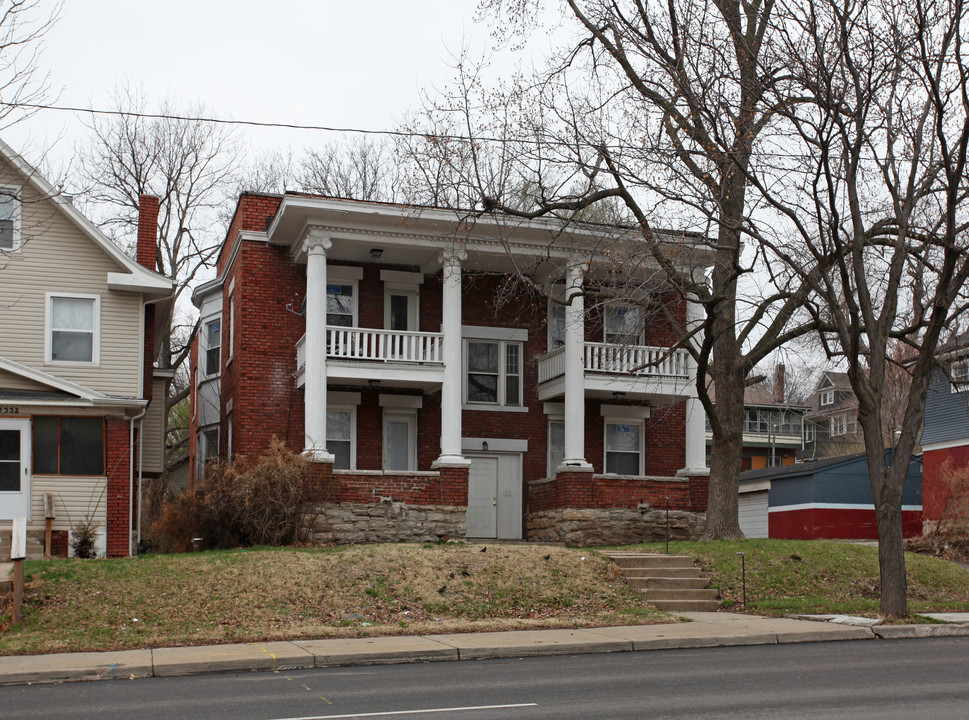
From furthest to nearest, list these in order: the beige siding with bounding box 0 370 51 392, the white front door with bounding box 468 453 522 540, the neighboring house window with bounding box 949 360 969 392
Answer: the white front door with bounding box 468 453 522 540, the beige siding with bounding box 0 370 51 392, the neighboring house window with bounding box 949 360 969 392

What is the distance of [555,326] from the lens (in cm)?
2700

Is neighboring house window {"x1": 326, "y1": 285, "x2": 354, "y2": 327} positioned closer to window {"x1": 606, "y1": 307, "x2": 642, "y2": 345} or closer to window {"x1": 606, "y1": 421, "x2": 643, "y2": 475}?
window {"x1": 606, "y1": 307, "x2": 642, "y2": 345}

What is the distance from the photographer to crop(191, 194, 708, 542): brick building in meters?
23.2

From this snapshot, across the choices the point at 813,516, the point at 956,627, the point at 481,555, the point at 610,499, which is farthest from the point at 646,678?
the point at 813,516

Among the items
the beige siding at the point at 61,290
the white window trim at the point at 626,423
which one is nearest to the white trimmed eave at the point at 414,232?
the beige siding at the point at 61,290

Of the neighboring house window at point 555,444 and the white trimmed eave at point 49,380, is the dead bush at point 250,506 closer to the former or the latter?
the white trimmed eave at point 49,380

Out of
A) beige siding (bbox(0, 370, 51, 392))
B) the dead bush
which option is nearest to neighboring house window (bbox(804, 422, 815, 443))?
the dead bush

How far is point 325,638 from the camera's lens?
13.8 meters

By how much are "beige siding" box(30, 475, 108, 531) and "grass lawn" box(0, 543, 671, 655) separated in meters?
4.57

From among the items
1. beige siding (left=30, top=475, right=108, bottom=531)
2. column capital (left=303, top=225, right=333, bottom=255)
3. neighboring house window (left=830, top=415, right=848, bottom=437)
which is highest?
column capital (left=303, top=225, right=333, bottom=255)

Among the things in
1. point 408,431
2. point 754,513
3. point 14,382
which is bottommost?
point 754,513

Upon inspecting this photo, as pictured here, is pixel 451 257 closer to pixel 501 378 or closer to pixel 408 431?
pixel 501 378

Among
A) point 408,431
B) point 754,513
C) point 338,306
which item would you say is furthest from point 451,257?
point 754,513

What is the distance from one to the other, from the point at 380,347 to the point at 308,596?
8773 millimetres
